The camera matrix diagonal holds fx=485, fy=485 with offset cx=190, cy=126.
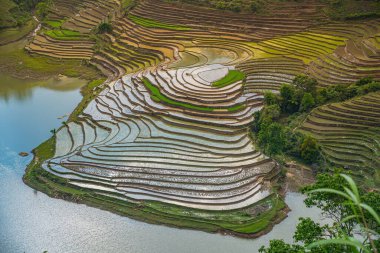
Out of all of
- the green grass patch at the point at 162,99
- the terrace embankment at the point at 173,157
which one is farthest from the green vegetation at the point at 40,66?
the green grass patch at the point at 162,99

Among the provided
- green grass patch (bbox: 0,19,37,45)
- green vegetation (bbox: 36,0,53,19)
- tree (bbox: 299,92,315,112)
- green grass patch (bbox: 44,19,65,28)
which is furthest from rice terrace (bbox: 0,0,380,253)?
green vegetation (bbox: 36,0,53,19)

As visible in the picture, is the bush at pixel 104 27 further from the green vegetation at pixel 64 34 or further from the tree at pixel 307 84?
the tree at pixel 307 84

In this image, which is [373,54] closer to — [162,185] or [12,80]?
[162,185]

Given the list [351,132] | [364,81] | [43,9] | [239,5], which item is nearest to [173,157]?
[351,132]

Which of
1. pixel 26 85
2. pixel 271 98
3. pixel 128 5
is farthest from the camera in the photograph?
pixel 128 5

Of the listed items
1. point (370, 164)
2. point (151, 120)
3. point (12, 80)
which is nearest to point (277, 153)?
point (370, 164)

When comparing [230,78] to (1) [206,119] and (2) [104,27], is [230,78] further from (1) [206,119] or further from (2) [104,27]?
(2) [104,27]

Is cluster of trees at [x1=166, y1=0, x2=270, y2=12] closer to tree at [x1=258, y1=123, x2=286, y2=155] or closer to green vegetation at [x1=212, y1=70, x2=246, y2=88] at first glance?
green vegetation at [x1=212, y1=70, x2=246, y2=88]
